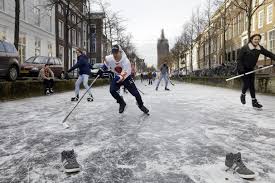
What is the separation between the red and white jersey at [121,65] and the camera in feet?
21.8

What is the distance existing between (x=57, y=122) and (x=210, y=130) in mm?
2700

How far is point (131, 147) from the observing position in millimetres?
3729

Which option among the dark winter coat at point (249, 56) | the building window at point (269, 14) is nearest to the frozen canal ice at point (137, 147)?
the dark winter coat at point (249, 56)

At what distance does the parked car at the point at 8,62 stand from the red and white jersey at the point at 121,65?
23.7ft

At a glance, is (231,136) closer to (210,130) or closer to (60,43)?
(210,130)

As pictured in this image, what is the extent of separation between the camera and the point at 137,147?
3.73 metres

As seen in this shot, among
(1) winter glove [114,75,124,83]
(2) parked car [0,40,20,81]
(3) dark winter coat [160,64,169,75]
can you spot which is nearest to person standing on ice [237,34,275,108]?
(1) winter glove [114,75,124,83]

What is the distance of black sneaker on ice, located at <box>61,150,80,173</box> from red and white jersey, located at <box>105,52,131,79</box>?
3.62 m

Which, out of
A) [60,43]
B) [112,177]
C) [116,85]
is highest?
→ [60,43]

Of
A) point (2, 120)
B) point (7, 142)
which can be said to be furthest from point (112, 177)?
point (2, 120)

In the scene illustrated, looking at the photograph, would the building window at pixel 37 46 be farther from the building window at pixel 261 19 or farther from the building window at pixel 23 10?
the building window at pixel 261 19

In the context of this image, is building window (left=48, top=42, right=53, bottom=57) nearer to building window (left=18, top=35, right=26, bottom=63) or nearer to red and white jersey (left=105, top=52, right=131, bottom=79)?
building window (left=18, top=35, right=26, bottom=63)

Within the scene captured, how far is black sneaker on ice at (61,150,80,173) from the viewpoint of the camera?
2801 millimetres

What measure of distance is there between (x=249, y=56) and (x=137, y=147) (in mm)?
5092
